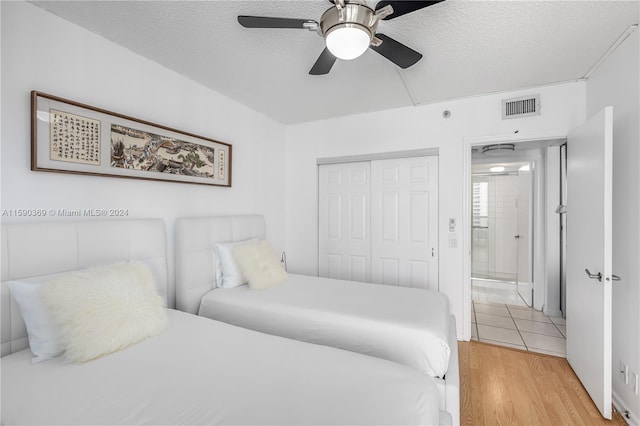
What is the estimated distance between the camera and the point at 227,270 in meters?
2.55

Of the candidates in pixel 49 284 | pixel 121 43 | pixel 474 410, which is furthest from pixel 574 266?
pixel 121 43

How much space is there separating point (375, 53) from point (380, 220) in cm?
185

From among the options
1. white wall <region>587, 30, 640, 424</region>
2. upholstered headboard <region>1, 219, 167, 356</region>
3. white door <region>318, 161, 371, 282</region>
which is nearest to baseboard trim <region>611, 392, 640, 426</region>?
white wall <region>587, 30, 640, 424</region>

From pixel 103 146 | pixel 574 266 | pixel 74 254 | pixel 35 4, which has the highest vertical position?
pixel 35 4

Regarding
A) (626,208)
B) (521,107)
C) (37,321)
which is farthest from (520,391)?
(37,321)

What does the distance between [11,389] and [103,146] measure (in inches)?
55.3

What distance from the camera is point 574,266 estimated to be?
7.95 ft

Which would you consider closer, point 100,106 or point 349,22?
point 349,22

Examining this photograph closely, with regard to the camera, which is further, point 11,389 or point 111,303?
point 111,303

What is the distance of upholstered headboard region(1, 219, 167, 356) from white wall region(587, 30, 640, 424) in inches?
127

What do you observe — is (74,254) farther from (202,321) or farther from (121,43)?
(121,43)

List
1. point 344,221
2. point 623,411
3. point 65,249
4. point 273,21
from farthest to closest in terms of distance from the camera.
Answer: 1. point 344,221
2. point 623,411
3. point 65,249
4. point 273,21

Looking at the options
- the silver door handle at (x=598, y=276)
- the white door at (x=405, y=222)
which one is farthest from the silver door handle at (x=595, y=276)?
the white door at (x=405, y=222)

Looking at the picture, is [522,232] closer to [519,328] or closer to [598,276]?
[519,328]
